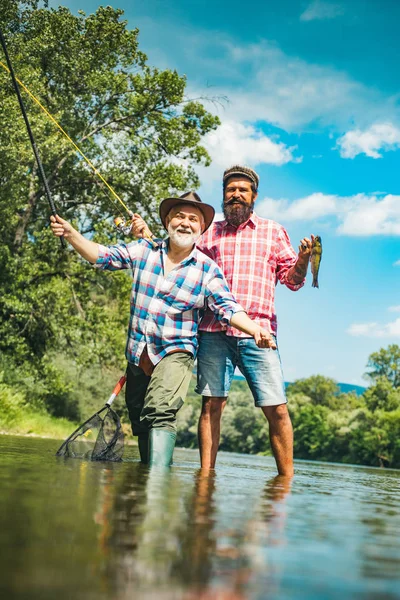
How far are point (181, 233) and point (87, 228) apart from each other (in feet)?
54.7

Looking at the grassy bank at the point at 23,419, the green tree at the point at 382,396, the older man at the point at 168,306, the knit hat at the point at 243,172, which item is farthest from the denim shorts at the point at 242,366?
the green tree at the point at 382,396

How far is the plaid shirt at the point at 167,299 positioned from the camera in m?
5.09

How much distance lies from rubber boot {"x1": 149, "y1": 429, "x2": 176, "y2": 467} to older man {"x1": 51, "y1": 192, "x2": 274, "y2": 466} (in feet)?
0.09

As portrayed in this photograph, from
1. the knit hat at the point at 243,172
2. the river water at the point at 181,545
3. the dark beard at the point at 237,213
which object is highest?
the knit hat at the point at 243,172

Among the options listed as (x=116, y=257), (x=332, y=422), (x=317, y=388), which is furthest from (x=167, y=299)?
(x=317, y=388)

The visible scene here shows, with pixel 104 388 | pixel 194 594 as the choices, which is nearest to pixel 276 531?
pixel 194 594

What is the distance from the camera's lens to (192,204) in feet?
17.6

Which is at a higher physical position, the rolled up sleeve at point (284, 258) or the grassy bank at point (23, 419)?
the rolled up sleeve at point (284, 258)

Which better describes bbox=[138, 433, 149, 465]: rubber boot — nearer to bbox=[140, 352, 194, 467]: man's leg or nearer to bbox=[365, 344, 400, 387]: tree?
bbox=[140, 352, 194, 467]: man's leg

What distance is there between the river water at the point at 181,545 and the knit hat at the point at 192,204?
2762 mm

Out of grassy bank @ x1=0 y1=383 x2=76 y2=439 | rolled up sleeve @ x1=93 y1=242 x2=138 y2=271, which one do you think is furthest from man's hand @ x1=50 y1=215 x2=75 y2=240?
grassy bank @ x1=0 y1=383 x2=76 y2=439

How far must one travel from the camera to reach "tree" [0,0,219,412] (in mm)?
20109

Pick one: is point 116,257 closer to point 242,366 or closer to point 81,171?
point 242,366

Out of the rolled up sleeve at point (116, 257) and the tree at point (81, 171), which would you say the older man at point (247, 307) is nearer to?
the rolled up sleeve at point (116, 257)
